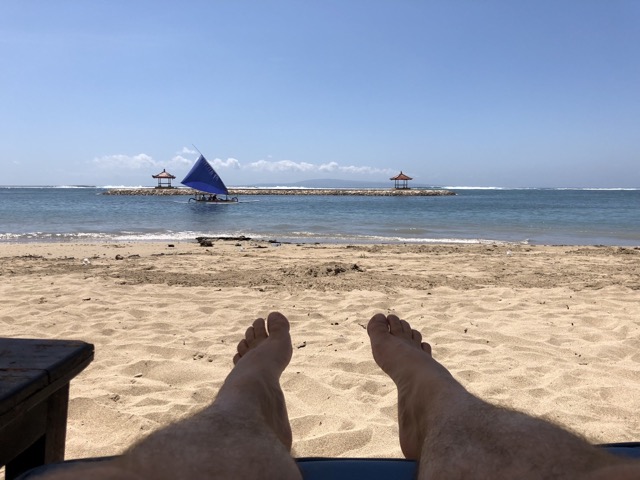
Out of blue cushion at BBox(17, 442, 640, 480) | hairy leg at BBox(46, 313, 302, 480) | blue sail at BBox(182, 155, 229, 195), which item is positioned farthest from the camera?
blue sail at BBox(182, 155, 229, 195)

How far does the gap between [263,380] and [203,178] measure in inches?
948

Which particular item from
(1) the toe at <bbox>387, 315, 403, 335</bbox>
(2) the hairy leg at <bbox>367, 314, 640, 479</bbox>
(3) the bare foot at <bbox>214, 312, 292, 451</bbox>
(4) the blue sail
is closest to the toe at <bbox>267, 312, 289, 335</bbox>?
(3) the bare foot at <bbox>214, 312, 292, 451</bbox>

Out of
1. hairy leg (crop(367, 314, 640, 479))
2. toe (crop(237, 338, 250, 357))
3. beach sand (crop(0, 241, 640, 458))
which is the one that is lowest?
beach sand (crop(0, 241, 640, 458))

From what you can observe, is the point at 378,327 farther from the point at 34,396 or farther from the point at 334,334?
the point at 34,396

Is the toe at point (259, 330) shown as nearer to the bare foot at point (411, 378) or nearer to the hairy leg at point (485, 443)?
the bare foot at point (411, 378)

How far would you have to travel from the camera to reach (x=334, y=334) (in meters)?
2.60

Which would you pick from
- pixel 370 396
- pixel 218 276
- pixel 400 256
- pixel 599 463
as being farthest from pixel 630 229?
pixel 599 463

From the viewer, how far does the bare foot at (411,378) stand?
1154 millimetres

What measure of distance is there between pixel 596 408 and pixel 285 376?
121 centimetres

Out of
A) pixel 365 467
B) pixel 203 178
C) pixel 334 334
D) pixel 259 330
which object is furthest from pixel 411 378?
pixel 203 178

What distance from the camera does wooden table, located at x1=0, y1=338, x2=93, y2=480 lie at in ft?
2.55

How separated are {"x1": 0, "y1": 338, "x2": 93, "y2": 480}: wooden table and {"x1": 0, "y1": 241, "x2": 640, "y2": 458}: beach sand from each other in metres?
0.55

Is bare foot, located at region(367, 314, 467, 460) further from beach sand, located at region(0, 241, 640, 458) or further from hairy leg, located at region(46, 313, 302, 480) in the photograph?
hairy leg, located at region(46, 313, 302, 480)

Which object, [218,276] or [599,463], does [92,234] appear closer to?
[218,276]
